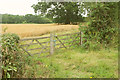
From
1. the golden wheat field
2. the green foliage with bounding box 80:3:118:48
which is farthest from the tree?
the green foliage with bounding box 80:3:118:48

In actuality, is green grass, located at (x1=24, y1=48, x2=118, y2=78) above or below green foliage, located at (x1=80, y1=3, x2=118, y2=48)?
below

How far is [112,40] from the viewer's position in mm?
9109

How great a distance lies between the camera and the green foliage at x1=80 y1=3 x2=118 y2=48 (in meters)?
8.75

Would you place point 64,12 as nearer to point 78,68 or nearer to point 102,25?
point 102,25

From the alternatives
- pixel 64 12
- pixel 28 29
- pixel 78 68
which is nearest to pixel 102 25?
pixel 78 68

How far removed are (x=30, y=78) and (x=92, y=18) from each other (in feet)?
20.9

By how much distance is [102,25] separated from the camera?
891 centimetres

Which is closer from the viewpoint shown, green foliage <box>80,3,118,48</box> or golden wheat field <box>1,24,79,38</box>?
green foliage <box>80,3,118,48</box>

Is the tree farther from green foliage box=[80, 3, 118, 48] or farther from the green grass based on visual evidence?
the green grass

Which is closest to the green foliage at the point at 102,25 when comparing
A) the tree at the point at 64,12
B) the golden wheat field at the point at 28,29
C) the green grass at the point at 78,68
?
the green grass at the point at 78,68

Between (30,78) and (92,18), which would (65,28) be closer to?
(92,18)

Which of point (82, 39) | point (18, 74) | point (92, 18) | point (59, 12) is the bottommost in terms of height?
point (18, 74)

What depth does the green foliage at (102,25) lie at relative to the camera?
8.75 meters

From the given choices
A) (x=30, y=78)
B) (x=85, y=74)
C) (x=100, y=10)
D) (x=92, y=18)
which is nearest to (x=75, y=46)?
(x=92, y=18)
